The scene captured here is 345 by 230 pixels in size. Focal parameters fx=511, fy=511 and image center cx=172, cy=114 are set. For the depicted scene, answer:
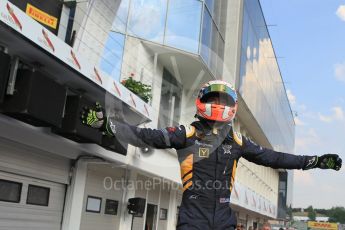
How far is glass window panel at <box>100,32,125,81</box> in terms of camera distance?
13.7m

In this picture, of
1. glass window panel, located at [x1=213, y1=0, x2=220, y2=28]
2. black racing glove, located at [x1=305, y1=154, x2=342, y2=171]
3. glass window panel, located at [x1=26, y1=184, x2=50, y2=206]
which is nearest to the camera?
black racing glove, located at [x1=305, y1=154, x2=342, y2=171]

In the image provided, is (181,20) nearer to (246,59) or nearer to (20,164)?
(20,164)

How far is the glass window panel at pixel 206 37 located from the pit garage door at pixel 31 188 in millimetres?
7462

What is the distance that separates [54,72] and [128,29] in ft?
19.9

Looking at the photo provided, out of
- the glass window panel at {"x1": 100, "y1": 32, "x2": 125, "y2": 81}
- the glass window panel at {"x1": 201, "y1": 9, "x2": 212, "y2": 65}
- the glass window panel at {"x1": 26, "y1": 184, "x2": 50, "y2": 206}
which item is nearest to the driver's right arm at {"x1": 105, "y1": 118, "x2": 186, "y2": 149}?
the glass window panel at {"x1": 26, "y1": 184, "x2": 50, "y2": 206}

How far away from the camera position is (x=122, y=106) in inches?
466

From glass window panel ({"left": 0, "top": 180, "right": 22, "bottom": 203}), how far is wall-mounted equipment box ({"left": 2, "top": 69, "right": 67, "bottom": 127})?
168 centimetres

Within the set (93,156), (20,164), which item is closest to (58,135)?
(20,164)

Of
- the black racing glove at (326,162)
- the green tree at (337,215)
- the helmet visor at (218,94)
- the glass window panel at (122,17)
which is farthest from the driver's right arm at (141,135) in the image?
the green tree at (337,215)

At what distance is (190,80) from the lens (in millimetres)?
19391

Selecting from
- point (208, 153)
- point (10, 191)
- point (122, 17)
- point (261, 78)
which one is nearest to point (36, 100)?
point (10, 191)

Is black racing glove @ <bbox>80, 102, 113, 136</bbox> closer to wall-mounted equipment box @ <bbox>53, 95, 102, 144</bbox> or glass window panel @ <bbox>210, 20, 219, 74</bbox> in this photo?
wall-mounted equipment box @ <bbox>53, 95, 102, 144</bbox>

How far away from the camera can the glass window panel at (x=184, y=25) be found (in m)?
16.6

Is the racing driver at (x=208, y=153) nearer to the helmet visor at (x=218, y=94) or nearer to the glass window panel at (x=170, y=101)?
the helmet visor at (x=218, y=94)
